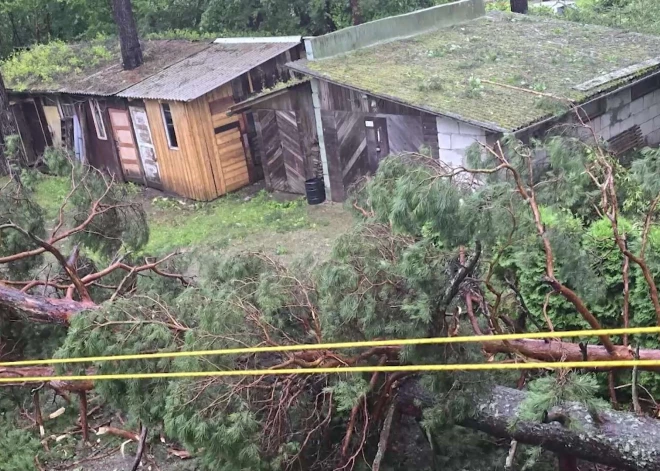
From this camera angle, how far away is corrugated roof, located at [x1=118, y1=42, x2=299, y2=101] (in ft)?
48.0

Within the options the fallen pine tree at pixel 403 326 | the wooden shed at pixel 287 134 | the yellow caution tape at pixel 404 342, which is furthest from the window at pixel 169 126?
the yellow caution tape at pixel 404 342

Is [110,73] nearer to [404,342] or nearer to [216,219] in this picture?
[216,219]

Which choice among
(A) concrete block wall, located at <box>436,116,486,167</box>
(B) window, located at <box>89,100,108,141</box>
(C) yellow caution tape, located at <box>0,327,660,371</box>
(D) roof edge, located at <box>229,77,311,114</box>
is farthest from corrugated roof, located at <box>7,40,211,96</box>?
(C) yellow caution tape, located at <box>0,327,660,371</box>

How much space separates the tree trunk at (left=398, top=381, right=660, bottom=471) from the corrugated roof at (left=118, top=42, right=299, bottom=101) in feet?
34.4

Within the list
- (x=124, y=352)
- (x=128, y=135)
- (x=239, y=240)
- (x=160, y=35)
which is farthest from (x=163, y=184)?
(x=124, y=352)

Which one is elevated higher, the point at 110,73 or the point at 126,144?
the point at 110,73

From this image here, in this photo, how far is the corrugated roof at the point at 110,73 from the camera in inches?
664

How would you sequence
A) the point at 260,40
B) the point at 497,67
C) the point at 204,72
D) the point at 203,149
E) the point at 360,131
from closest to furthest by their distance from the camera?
the point at 497,67 → the point at 360,131 → the point at 203,149 → the point at 204,72 → the point at 260,40

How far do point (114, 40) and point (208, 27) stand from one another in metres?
3.35

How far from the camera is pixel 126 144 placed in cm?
1712

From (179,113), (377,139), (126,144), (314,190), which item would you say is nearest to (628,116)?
(377,139)

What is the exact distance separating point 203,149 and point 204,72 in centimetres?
189

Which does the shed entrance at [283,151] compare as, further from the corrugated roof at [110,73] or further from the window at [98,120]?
the window at [98,120]

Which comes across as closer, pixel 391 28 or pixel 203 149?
pixel 203 149
